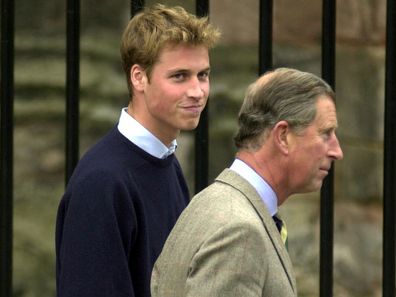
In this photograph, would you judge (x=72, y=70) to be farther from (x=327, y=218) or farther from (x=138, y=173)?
(x=138, y=173)

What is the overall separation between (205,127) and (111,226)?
58.7 inches

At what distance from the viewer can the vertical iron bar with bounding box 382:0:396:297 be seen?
490cm

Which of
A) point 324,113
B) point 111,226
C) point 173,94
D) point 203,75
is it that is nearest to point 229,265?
point 324,113

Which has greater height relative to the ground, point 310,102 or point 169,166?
point 310,102

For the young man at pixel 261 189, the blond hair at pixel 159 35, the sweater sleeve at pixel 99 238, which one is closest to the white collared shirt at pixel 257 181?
the young man at pixel 261 189

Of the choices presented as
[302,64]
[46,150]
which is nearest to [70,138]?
[46,150]

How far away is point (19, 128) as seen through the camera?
4.89 meters

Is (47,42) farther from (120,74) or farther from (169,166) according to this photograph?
(169,166)

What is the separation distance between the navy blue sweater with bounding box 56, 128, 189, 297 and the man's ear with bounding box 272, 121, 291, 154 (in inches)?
24.2

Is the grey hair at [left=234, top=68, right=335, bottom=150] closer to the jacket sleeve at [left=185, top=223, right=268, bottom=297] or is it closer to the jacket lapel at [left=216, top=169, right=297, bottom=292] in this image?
the jacket lapel at [left=216, top=169, right=297, bottom=292]

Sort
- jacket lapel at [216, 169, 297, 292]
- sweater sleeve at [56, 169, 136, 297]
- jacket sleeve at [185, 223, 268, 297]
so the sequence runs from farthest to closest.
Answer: sweater sleeve at [56, 169, 136, 297] < jacket lapel at [216, 169, 297, 292] < jacket sleeve at [185, 223, 268, 297]

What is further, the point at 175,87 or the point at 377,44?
the point at 377,44

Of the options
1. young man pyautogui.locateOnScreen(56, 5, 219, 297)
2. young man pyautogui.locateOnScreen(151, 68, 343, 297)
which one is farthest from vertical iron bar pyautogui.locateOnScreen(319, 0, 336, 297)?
young man pyautogui.locateOnScreen(151, 68, 343, 297)

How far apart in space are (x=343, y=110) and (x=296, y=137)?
1.97m
